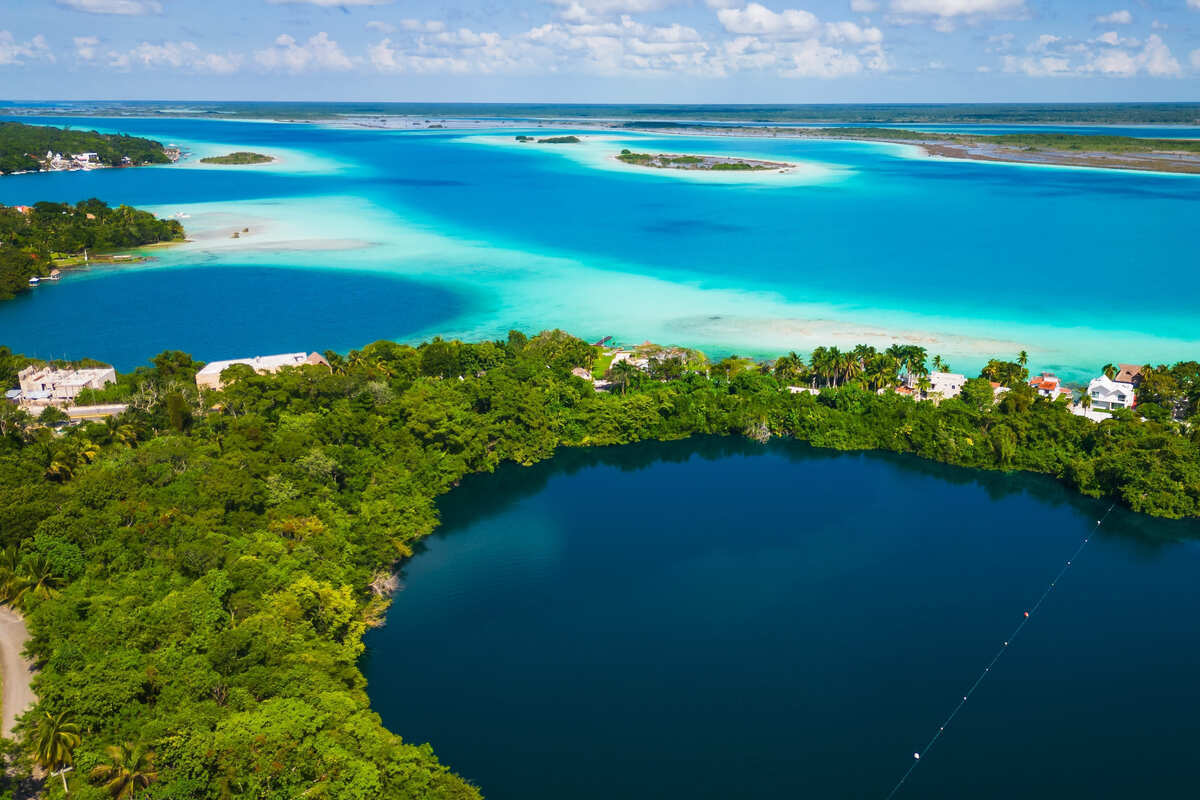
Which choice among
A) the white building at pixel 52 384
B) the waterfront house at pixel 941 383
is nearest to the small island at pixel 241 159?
the white building at pixel 52 384

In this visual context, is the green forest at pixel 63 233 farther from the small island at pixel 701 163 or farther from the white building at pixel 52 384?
the small island at pixel 701 163

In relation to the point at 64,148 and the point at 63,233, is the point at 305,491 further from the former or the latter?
the point at 64,148

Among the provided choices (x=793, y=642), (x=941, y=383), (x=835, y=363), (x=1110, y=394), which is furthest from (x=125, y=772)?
(x=1110, y=394)

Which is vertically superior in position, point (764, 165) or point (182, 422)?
point (764, 165)

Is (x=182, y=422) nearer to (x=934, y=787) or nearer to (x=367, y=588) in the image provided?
(x=367, y=588)

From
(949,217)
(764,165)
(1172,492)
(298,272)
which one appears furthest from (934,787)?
(764,165)

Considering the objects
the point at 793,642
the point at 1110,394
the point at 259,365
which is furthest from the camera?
the point at 259,365
